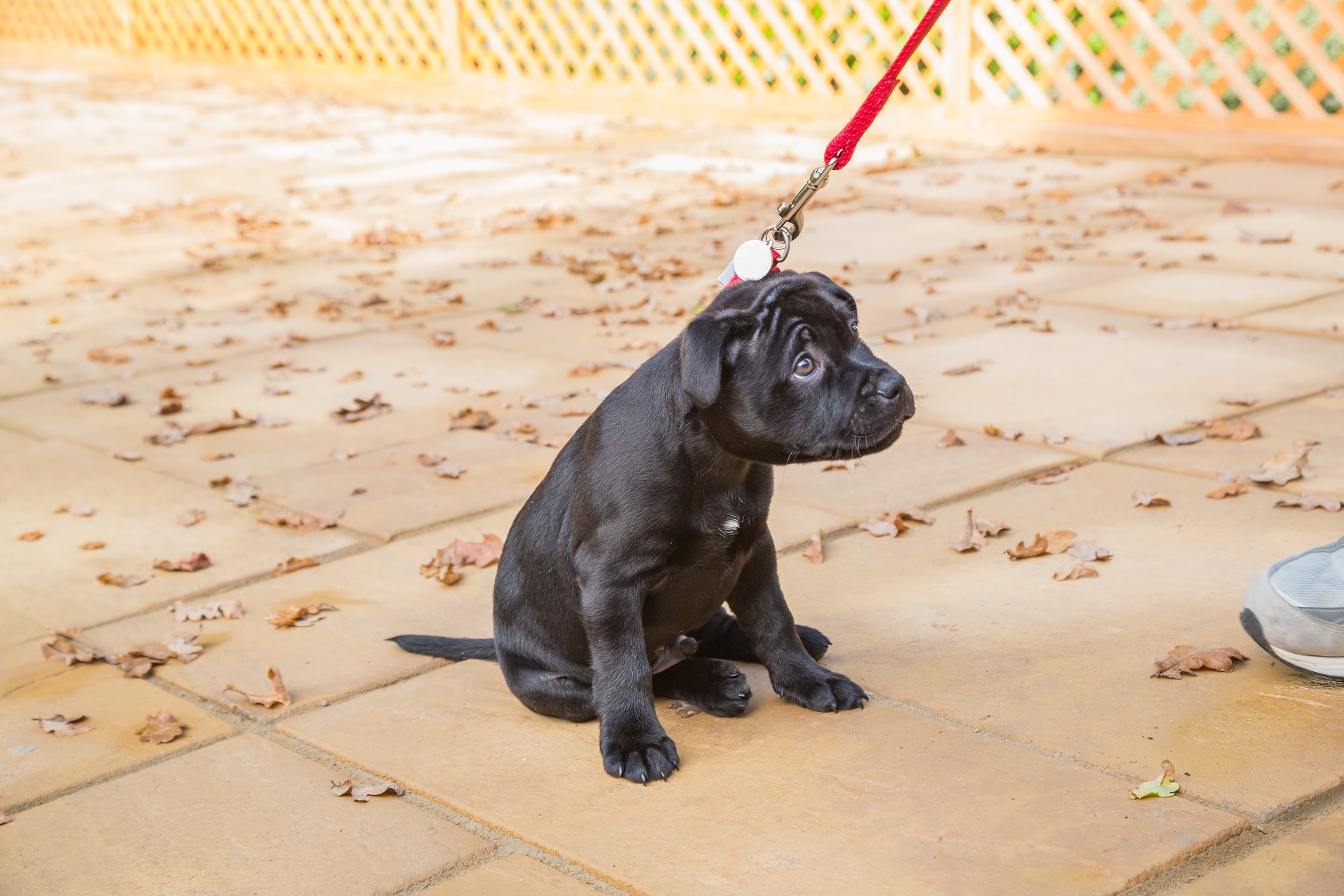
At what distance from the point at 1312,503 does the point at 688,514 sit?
2.00 meters

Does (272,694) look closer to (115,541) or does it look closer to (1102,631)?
(115,541)

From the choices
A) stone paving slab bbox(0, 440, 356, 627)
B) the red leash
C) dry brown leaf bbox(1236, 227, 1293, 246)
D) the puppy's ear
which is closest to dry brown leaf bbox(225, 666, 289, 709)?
stone paving slab bbox(0, 440, 356, 627)

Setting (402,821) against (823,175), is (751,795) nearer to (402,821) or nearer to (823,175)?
(402,821)

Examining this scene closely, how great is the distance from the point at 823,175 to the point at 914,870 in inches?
55.8

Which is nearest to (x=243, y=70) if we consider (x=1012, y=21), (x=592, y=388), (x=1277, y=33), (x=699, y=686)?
(x=1012, y=21)

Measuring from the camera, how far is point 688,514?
2.71 metres

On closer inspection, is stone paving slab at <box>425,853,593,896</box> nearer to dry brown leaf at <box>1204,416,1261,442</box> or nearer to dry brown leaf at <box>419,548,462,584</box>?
dry brown leaf at <box>419,548,462,584</box>

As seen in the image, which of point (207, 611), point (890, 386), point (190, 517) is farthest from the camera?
point (190, 517)

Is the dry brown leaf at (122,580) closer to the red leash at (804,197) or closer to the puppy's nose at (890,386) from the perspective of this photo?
the red leash at (804,197)

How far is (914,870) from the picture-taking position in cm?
234

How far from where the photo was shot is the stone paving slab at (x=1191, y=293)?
607 cm

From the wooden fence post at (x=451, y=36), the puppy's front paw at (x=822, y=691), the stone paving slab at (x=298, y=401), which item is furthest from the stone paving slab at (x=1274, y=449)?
the wooden fence post at (x=451, y=36)

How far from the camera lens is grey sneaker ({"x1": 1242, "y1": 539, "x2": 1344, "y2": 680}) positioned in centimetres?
283

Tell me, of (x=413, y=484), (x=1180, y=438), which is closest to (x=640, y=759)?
(x=413, y=484)
